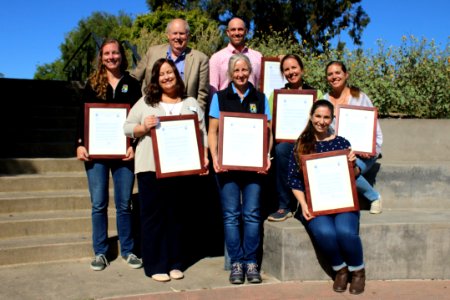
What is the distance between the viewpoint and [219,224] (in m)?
6.17

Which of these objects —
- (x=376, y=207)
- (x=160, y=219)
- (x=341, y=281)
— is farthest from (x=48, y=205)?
(x=376, y=207)

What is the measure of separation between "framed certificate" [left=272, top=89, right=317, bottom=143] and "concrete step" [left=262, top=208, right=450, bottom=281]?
87 centimetres

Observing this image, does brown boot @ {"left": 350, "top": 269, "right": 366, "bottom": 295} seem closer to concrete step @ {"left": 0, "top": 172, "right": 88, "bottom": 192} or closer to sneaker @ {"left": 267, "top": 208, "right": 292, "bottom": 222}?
sneaker @ {"left": 267, "top": 208, "right": 292, "bottom": 222}

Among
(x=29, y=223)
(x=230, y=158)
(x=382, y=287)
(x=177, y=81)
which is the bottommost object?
(x=382, y=287)

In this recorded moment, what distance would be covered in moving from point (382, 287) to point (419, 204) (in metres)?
1.74

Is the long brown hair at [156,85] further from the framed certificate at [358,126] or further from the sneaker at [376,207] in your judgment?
the sneaker at [376,207]

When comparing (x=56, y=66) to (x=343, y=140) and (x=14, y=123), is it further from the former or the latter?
(x=343, y=140)

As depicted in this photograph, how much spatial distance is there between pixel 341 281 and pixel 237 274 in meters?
0.93

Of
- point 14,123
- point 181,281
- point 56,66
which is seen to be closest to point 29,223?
point 181,281

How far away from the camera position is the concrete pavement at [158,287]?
4719mm

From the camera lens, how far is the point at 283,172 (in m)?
5.36

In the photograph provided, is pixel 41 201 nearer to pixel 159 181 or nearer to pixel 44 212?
pixel 44 212

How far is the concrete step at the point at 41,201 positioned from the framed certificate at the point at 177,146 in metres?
1.93

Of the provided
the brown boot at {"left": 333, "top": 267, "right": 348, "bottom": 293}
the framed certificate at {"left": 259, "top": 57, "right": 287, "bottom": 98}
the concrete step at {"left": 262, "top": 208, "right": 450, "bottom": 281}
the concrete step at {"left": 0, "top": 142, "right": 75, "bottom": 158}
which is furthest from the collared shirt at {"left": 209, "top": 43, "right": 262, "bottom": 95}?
the concrete step at {"left": 0, "top": 142, "right": 75, "bottom": 158}
